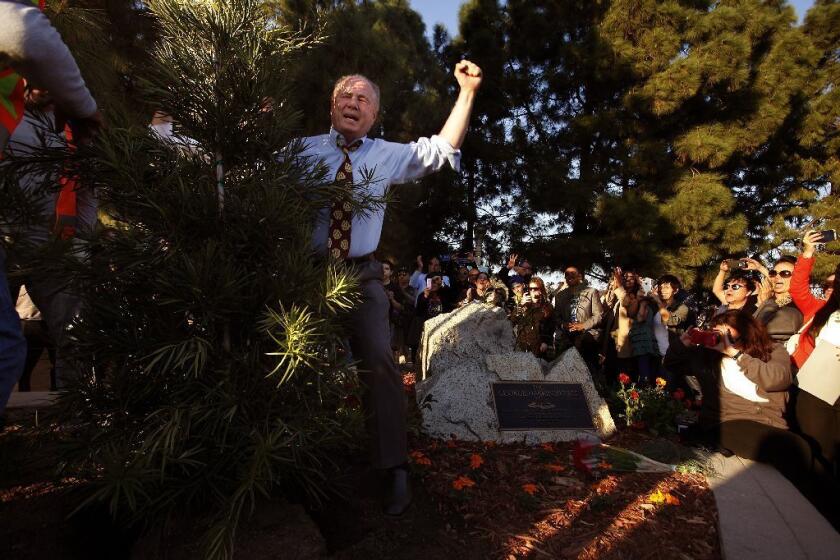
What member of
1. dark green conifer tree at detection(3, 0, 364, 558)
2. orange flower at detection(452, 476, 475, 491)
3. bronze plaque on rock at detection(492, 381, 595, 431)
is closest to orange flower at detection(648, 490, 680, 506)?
orange flower at detection(452, 476, 475, 491)

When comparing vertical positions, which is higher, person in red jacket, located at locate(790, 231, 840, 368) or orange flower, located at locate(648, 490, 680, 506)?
person in red jacket, located at locate(790, 231, 840, 368)

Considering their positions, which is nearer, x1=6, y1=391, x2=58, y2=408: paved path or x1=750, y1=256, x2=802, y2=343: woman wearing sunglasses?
x1=6, y1=391, x2=58, y2=408: paved path

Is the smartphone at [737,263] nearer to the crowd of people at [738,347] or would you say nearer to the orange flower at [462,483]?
the crowd of people at [738,347]

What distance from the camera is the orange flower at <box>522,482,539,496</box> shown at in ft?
9.75

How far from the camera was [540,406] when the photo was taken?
4.19 m

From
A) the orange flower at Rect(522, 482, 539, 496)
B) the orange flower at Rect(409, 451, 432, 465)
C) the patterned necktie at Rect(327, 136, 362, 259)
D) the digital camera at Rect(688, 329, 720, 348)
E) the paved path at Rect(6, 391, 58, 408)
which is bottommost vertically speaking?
the orange flower at Rect(522, 482, 539, 496)

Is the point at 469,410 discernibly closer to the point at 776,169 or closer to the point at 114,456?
the point at 114,456

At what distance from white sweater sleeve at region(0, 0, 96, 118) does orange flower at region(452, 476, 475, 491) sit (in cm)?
250

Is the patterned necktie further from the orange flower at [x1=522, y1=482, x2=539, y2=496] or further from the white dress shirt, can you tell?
the orange flower at [x1=522, y1=482, x2=539, y2=496]

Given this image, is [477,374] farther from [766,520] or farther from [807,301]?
[807,301]

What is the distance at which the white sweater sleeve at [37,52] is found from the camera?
1446 mm

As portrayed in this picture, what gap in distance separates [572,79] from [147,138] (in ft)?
52.7

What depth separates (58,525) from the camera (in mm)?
2145

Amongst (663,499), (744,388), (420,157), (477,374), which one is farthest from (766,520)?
(420,157)
